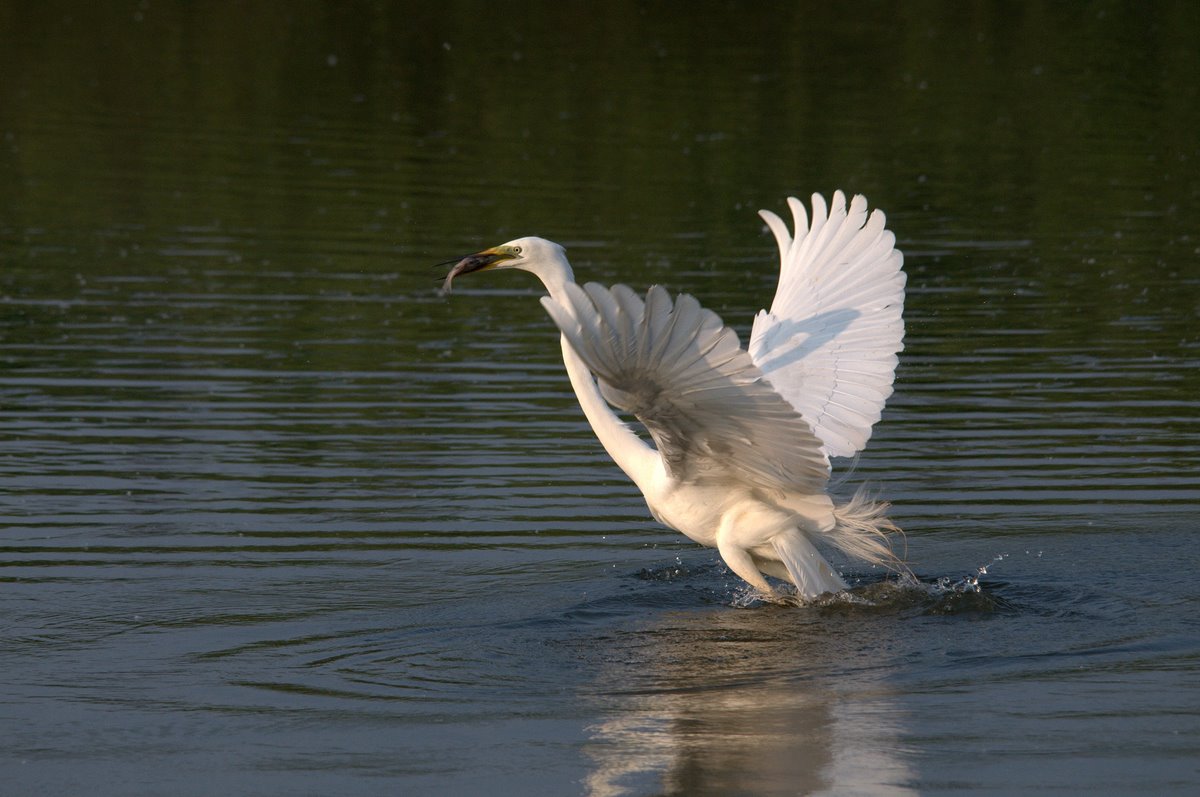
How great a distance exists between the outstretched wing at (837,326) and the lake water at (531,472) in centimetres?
91

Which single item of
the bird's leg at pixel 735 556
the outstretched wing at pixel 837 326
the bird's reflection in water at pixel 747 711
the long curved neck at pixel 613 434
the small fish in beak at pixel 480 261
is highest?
the small fish in beak at pixel 480 261

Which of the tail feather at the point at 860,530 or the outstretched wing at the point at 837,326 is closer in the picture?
the tail feather at the point at 860,530

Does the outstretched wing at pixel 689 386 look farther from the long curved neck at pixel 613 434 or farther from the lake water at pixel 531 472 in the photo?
the lake water at pixel 531 472

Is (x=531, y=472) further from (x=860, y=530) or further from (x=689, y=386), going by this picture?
(x=689, y=386)

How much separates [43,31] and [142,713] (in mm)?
31961

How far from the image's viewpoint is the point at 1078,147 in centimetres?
2453

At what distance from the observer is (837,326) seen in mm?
8930

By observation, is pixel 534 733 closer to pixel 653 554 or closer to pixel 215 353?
pixel 653 554

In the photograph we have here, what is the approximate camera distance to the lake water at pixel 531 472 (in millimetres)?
Result: 6660

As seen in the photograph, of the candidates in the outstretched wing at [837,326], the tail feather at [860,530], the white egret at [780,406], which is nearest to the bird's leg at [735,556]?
the white egret at [780,406]

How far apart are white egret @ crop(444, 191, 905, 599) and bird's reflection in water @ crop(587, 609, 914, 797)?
0.39 m

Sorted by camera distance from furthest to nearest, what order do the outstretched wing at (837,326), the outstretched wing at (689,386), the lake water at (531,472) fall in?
the outstretched wing at (837,326)
the lake water at (531,472)
the outstretched wing at (689,386)

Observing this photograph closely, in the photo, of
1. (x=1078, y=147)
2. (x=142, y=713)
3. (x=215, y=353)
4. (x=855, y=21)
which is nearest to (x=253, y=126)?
(x=1078, y=147)

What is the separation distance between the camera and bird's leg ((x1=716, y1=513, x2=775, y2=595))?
27.8ft
